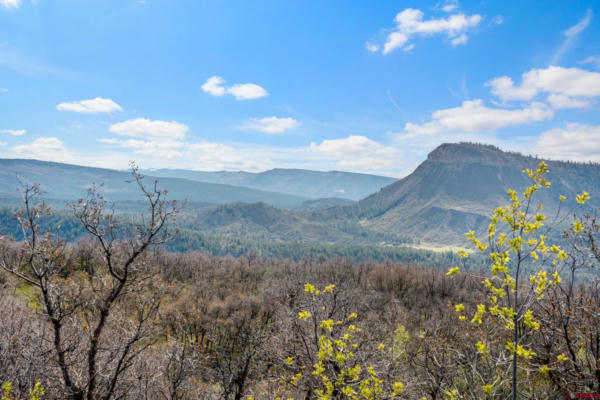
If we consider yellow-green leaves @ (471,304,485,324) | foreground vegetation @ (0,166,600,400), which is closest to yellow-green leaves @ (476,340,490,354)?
foreground vegetation @ (0,166,600,400)

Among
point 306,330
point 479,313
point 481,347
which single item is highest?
point 479,313

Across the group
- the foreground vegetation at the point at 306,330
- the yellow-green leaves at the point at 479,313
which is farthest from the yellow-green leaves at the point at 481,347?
the yellow-green leaves at the point at 479,313

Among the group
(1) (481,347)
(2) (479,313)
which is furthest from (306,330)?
(2) (479,313)

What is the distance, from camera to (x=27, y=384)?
1346cm

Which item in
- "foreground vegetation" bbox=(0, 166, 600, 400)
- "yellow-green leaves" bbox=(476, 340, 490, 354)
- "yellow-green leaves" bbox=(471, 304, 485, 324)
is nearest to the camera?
"yellow-green leaves" bbox=(471, 304, 485, 324)

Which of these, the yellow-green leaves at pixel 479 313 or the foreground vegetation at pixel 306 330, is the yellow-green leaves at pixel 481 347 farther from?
the yellow-green leaves at pixel 479 313

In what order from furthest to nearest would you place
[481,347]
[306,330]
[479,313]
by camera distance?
[306,330] → [481,347] → [479,313]

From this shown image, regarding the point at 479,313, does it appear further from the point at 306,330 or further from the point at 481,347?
the point at 306,330

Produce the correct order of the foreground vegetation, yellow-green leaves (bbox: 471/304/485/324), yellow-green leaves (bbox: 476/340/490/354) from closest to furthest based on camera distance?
yellow-green leaves (bbox: 471/304/485/324), yellow-green leaves (bbox: 476/340/490/354), the foreground vegetation

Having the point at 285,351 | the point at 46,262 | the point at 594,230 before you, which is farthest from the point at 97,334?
the point at 594,230

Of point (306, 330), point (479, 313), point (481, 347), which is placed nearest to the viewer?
point (479, 313)

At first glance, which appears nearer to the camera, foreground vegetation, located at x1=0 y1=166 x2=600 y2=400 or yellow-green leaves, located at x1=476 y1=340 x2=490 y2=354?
yellow-green leaves, located at x1=476 y1=340 x2=490 y2=354

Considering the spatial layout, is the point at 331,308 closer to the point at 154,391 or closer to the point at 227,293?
the point at 154,391

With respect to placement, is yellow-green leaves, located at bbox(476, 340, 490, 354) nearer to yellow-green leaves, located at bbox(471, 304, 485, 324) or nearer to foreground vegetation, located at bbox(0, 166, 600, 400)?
foreground vegetation, located at bbox(0, 166, 600, 400)
